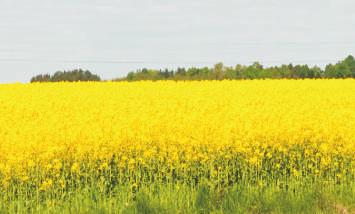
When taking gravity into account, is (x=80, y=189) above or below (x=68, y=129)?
below

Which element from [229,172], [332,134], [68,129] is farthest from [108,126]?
[332,134]

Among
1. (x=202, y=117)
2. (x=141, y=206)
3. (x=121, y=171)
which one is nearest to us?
(x=141, y=206)

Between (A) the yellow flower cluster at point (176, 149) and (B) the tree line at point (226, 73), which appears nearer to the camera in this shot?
(A) the yellow flower cluster at point (176, 149)

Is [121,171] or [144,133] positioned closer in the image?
[121,171]

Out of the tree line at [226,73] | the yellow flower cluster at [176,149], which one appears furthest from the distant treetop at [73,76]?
the yellow flower cluster at [176,149]

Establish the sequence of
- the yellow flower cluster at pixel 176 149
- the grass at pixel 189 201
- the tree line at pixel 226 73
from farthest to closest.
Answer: the tree line at pixel 226 73 → the yellow flower cluster at pixel 176 149 → the grass at pixel 189 201

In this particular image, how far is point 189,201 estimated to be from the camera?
8.88m

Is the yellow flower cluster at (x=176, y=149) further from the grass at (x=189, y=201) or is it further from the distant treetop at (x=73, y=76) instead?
the distant treetop at (x=73, y=76)

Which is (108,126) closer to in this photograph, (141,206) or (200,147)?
(200,147)

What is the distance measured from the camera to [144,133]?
Result: 35.7 ft

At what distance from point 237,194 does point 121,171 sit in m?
2.14

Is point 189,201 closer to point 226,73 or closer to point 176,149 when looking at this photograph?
point 176,149

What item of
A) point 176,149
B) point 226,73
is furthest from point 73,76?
point 176,149

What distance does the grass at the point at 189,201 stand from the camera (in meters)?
8.58
